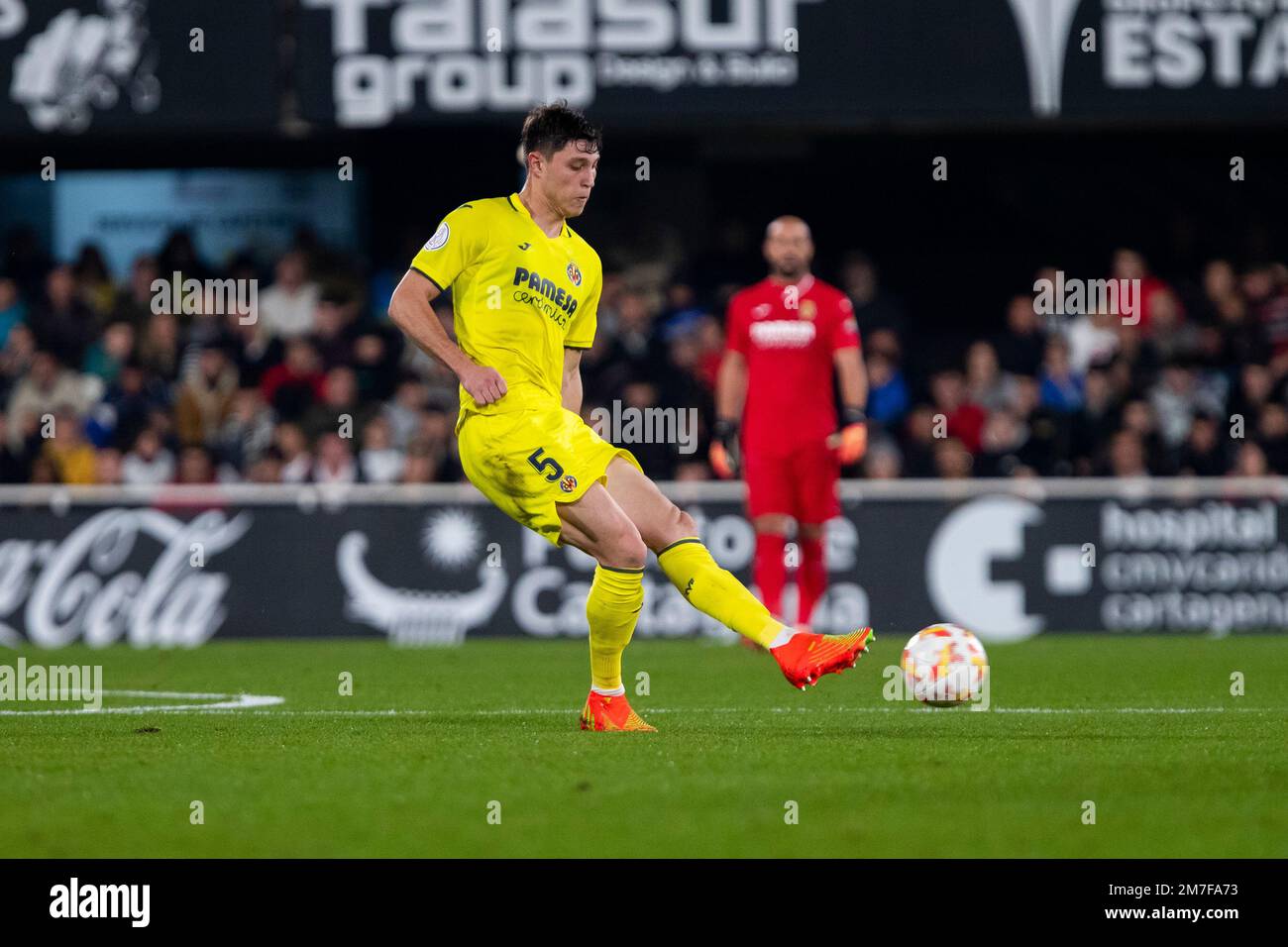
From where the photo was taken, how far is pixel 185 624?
43.2 feet

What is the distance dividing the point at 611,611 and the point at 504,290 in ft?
3.76

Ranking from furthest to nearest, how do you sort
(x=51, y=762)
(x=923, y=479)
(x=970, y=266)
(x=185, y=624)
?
(x=970, y=266), (x=923, y=479), (x=185, y=624), (x=51, y=762)

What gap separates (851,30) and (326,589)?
5.47 m

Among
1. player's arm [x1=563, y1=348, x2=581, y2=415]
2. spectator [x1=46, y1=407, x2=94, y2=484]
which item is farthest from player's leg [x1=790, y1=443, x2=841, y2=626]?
spectator [x1=46, y1=407, x2=94, y2=484]

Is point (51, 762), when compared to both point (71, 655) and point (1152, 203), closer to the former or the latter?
point (71, 655)

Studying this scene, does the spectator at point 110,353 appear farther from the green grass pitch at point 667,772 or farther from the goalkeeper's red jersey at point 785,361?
the green grass pitch at point 667,772

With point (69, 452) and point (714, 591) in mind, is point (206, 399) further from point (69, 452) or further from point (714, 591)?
point (714, 591)

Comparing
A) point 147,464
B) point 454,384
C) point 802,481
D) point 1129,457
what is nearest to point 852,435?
point 802,481

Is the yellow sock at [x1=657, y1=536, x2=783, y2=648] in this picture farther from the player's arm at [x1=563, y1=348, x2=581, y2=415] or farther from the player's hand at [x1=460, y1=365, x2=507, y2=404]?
the player's hand at [x1=460, y1=365, x2=507, y2=404]

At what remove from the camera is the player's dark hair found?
22.8ft

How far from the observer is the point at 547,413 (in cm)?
693

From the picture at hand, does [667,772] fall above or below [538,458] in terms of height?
below

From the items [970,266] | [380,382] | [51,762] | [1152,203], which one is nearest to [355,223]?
[380,382]

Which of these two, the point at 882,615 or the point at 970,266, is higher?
the point at 970,266
